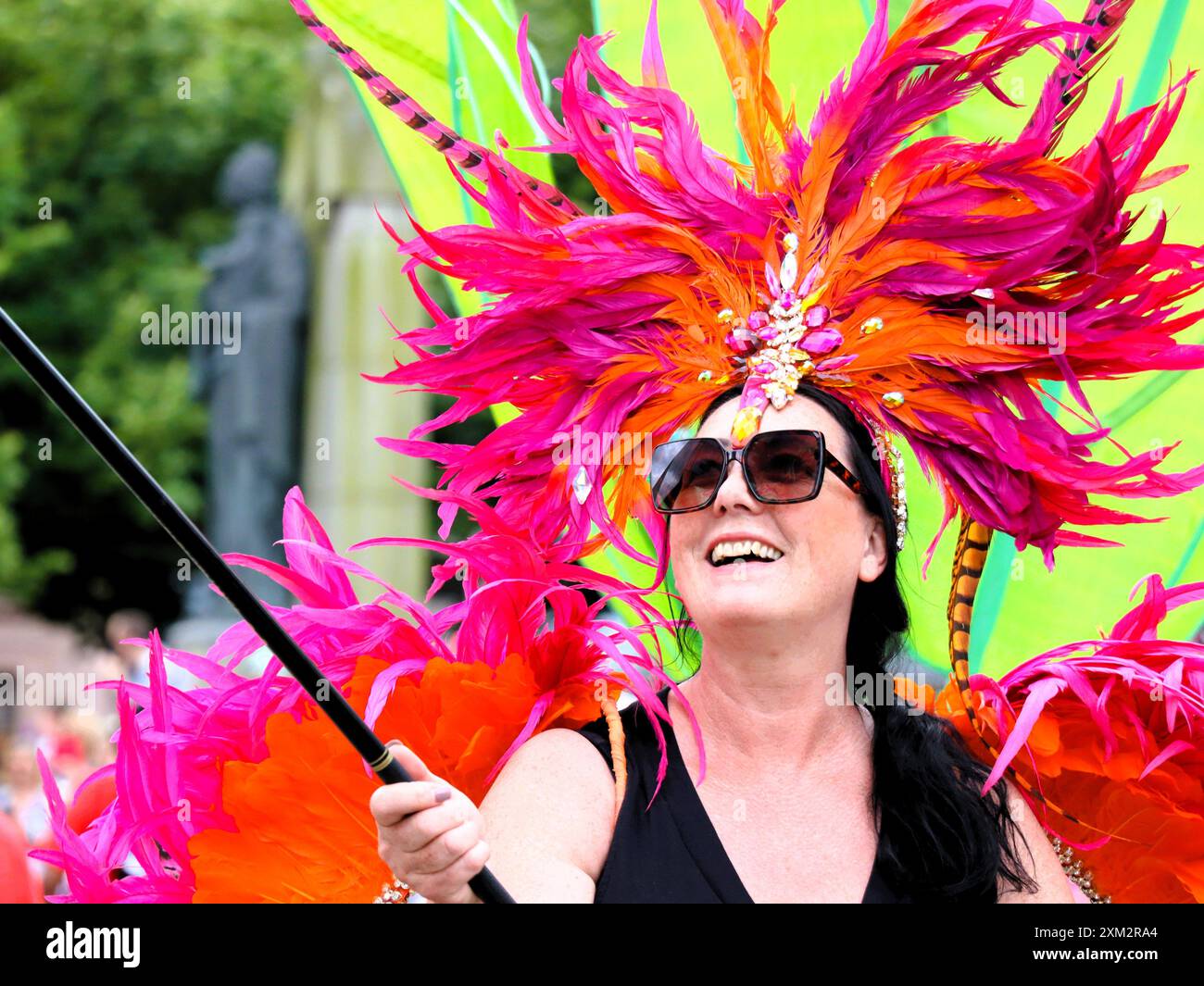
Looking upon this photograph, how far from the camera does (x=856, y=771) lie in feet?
8.21

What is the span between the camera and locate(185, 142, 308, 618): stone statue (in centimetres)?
1169

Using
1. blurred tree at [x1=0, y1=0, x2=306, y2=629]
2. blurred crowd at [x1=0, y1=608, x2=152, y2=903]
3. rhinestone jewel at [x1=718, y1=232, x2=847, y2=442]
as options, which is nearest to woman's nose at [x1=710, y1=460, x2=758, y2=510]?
rhinestone jewel at [x1=718, y1=232, x2=847, y2=442]

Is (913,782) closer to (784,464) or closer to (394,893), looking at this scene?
(784,464)

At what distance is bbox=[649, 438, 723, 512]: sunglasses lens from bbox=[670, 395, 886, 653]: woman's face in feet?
0.08

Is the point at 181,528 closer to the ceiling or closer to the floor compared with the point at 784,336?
closer to the floor

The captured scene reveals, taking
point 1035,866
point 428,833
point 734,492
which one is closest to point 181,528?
point 428,833

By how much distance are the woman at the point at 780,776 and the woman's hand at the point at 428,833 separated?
0.27 m

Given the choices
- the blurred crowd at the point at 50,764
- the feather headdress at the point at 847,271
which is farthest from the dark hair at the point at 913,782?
the blurred crowd at the point at 50,764

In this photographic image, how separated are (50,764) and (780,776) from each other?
281 cm

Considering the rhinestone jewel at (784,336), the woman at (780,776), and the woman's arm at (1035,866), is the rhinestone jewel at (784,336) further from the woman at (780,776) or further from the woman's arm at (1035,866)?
the woman's arm at (1035,866)

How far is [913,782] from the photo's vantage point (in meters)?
2.46

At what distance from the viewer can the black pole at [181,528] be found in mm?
1559

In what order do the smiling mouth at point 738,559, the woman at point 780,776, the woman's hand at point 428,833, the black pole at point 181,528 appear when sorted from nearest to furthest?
the black pole at point 181,528 → the woman's hand at point 428,833 → the woman at point 780,776 → the smiling mouth at point 738,559

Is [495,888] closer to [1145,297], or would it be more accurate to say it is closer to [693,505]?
[693,505]
